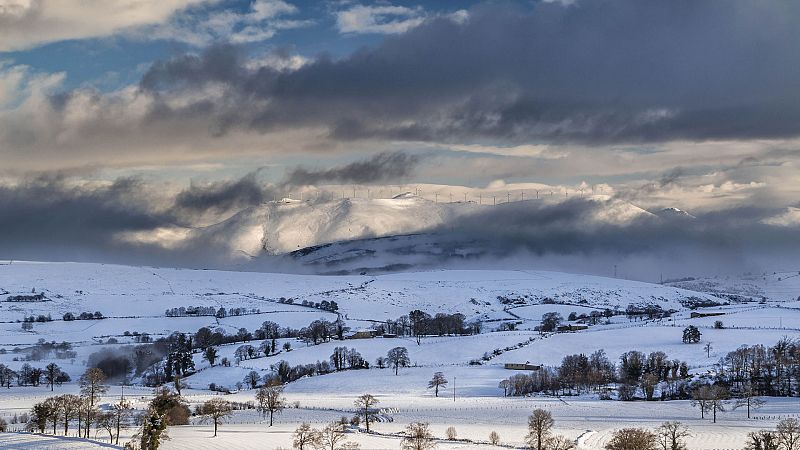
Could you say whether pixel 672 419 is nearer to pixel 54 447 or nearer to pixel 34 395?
pixel 54 447

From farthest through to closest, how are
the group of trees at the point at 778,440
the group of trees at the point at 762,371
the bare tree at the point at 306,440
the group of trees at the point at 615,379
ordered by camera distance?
the group of trees at the point at 615,379 → the group of trees at the point at 762,371 → the bare tree at the point at 306,440 → the group of trees at the point at 778,440

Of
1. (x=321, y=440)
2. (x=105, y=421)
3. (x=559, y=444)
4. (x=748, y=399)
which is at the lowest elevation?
(x=559, y=444)

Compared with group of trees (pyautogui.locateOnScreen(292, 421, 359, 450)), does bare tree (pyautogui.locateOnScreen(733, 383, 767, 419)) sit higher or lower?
higher

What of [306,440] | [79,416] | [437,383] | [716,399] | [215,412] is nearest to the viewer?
[306,440]

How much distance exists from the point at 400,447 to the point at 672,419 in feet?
175

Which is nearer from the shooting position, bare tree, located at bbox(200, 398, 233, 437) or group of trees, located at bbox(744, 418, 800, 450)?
group of trees, located at bbox(744, 418, 800, 450)

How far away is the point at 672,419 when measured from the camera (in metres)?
147

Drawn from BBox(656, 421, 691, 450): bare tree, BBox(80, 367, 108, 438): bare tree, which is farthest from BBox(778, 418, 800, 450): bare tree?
BBox(80, 367, 108, 438): bare tree

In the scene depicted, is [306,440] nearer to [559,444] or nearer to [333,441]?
[333,441]

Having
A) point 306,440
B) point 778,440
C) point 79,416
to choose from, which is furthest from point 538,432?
point 79,416

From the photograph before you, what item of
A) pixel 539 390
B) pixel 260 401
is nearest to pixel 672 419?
pixel 539 390

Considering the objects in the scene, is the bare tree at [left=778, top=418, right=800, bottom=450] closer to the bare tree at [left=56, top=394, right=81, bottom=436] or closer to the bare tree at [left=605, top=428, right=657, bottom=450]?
the bare tree at [left=605, top=428, right=657, bottom=450]

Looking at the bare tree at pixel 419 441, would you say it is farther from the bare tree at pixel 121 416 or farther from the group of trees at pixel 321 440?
the bare tree at pixel 121 416

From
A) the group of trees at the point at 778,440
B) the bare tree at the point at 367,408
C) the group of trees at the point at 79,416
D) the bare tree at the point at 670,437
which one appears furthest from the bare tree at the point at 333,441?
the group of trees at the point at 778,440
